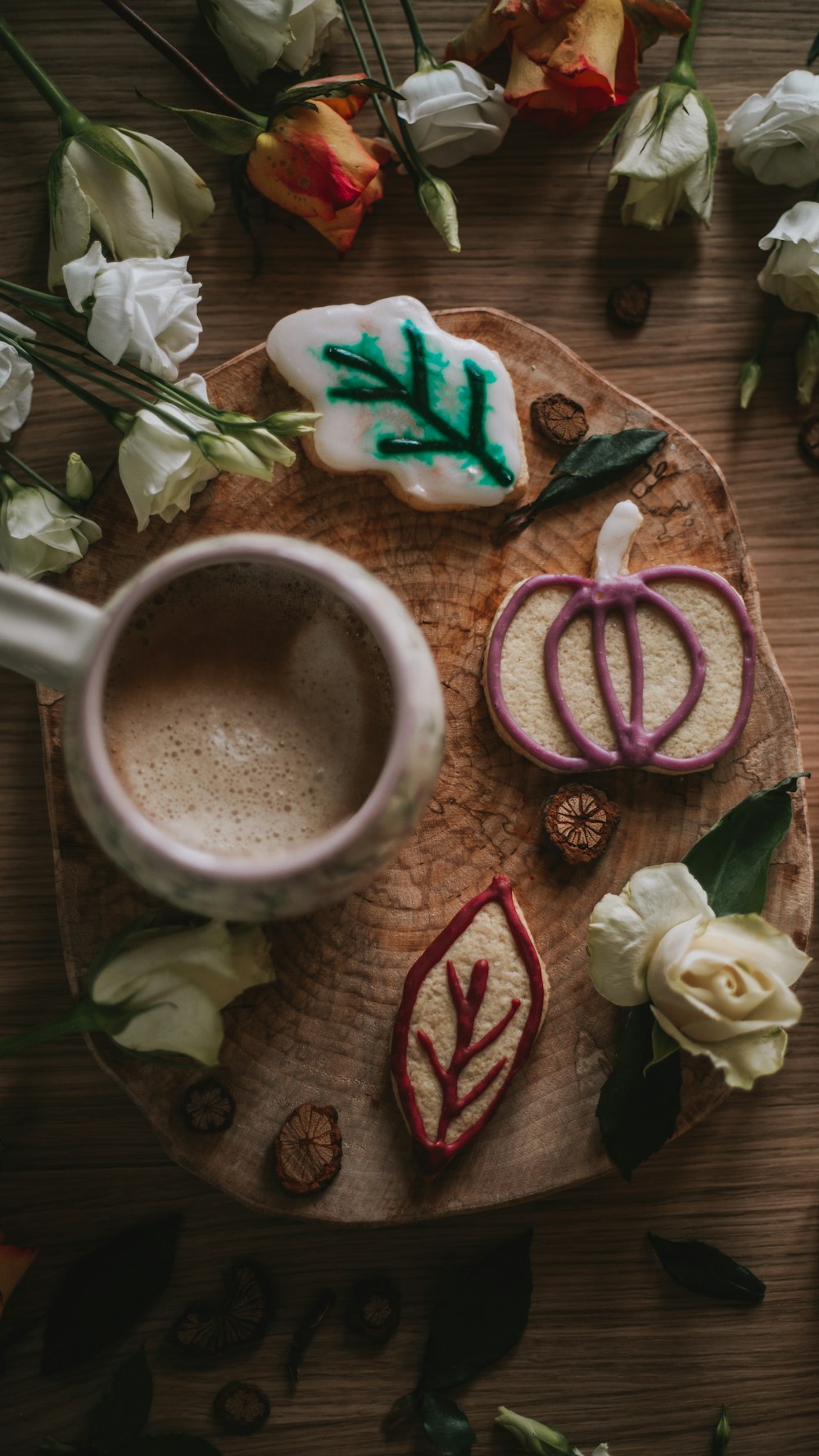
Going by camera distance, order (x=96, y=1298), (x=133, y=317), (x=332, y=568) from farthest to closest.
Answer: (x=96, y=1298) < (x=133, y=317) < (x=332, y=568)

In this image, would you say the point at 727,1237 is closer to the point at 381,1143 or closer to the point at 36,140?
the point at 381,1143

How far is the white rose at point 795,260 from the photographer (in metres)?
0.91

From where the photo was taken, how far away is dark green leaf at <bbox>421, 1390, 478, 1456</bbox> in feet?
2.90

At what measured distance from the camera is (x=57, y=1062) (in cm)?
94

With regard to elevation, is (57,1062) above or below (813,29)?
below

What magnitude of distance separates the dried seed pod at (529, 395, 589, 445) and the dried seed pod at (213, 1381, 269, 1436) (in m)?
0.88

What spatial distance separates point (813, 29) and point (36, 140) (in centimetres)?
76

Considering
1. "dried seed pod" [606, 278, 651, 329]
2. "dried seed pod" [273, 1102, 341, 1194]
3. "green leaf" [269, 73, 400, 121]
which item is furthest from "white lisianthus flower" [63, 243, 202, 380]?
"dried seed pod" [273, 1102, 341, 1194]

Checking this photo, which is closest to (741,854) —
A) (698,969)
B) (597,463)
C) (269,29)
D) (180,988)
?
(698,969)

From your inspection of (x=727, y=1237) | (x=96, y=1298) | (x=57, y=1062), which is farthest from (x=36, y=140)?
(x=727, y=1237)

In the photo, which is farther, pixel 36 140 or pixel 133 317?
pixel 36 140

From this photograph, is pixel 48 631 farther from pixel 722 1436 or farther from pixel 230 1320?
pixel 722 1436

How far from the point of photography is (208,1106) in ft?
2.73

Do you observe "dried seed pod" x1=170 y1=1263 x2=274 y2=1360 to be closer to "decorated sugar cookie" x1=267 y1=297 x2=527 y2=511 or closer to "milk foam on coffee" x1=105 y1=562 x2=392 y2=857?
"milk foam on coffee" x1=105 y1=562 x2=392 y2=857
